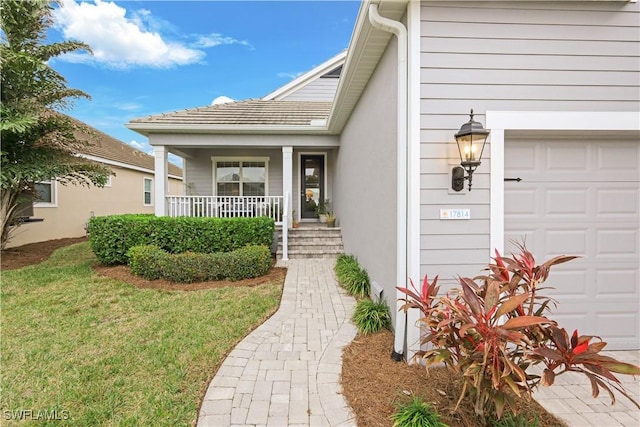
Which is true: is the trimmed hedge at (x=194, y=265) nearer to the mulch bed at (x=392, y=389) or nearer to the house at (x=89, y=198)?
the mulch bed at (x=392, y=389)

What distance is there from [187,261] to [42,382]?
2.88 m

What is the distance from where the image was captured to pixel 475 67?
275cm

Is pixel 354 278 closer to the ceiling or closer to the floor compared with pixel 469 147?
closer to the floor

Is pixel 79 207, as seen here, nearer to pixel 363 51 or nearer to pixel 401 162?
pixel 363 51

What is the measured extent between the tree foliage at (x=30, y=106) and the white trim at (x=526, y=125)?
8377mm

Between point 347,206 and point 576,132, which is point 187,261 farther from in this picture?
point 576,132

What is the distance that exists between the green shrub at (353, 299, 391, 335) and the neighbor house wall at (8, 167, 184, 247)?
392 inches

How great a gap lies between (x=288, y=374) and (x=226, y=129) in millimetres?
6515

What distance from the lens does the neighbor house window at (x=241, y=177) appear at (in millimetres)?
9648

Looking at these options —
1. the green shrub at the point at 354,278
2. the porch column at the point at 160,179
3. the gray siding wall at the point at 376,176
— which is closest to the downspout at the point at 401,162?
the gray siding wall at the point at 376,176

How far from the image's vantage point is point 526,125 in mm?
2766

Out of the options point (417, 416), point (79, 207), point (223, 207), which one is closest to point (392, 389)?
point (417, 416)

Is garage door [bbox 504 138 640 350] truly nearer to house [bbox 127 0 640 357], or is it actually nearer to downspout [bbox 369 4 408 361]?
house [bbox 127 0 640 357]

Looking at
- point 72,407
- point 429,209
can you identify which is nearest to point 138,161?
point 72,407
